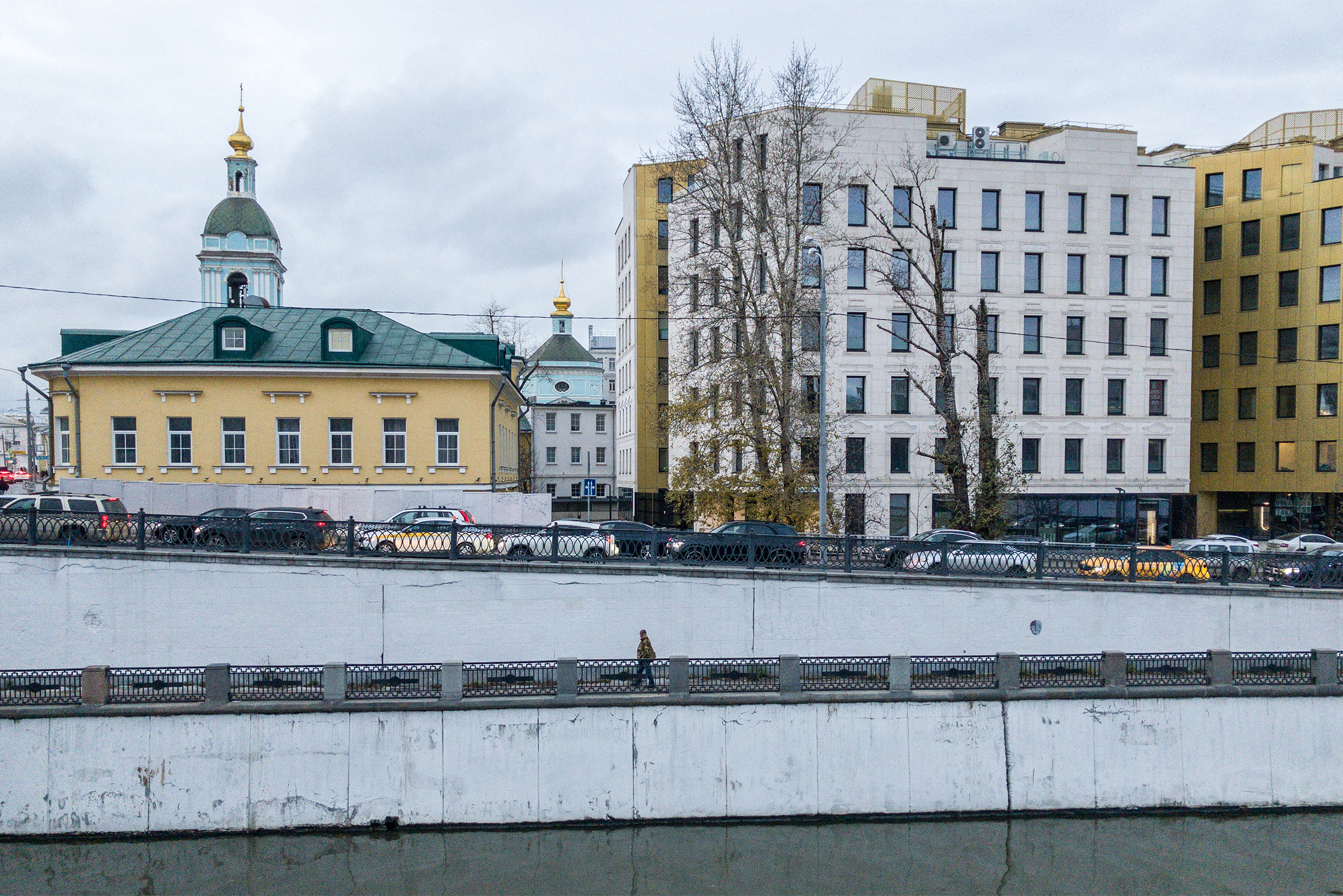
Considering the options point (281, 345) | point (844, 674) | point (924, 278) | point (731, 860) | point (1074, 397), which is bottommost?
point (731, 860)

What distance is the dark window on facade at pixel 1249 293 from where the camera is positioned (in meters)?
40.3

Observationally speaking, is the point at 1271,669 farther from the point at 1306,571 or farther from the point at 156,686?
the point at 156,686

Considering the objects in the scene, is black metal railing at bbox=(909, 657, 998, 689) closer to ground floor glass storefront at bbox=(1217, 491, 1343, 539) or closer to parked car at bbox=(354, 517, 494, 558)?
parked car at bbox=(354, 517, 494, 558)

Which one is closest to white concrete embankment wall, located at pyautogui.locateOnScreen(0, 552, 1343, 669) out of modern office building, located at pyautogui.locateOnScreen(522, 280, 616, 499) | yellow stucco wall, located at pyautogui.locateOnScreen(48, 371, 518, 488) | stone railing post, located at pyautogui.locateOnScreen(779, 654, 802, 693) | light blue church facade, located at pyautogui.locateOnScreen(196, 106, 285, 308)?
stone railing post, located at pyautogui.locateOnScreen(779, 654, 802, 693)

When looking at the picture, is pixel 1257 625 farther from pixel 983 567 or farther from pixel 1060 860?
pixel 1060 860

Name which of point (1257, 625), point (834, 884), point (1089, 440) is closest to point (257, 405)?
point (834, 884)

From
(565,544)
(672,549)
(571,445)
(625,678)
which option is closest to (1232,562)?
(672,549)

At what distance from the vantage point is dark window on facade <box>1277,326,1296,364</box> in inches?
1539

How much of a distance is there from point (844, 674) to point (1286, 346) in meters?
34.6

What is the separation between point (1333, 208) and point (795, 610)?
114 ft

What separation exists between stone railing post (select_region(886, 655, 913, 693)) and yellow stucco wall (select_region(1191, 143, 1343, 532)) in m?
32.7

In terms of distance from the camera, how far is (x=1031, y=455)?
37094mm

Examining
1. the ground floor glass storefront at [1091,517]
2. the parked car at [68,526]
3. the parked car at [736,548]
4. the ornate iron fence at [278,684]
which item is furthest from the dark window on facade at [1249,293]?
the parked car at [68,526]

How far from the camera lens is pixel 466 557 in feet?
60.4
